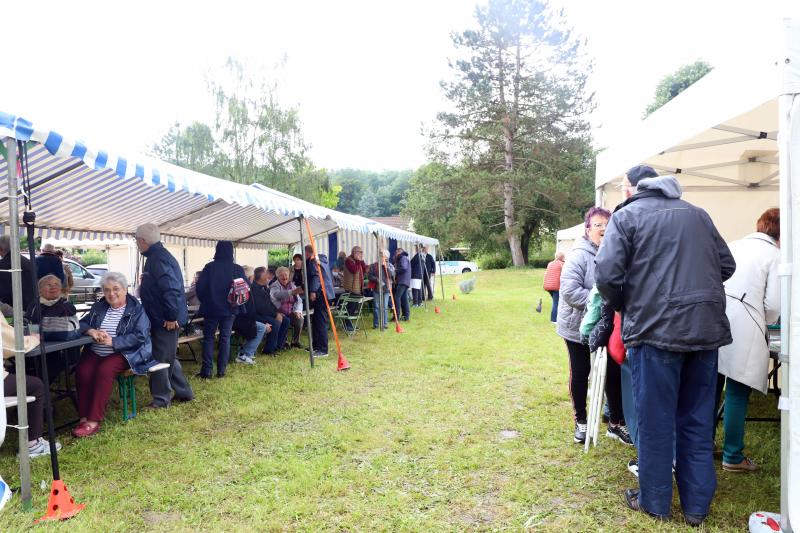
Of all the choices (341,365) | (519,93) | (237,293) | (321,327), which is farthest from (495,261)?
(237,293)

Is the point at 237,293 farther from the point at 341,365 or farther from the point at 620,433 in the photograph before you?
the point at 620,433

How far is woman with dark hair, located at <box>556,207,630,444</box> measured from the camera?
11.2 ft

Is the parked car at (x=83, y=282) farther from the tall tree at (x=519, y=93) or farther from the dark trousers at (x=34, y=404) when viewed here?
the tall tree at (x=519, y=93)

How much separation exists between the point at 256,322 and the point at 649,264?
213 inches

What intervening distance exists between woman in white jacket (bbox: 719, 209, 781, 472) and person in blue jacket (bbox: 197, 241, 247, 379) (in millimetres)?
4627

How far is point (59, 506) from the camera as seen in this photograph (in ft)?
9.13

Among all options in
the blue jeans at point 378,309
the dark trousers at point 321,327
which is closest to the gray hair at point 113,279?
the dark trousers at point 321,327

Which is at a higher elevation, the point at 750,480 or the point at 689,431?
the point at 689,431

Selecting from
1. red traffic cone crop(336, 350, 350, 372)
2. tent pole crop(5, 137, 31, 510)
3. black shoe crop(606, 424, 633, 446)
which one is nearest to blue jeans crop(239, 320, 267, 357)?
red traffic cone crop(336, 350, 350, 372)

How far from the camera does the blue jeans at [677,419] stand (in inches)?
98.3

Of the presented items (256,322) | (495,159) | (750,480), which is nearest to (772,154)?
(750,480)

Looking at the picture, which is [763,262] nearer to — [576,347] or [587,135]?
[576,347]

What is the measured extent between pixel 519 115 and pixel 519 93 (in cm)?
107

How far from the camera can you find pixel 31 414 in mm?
3555
